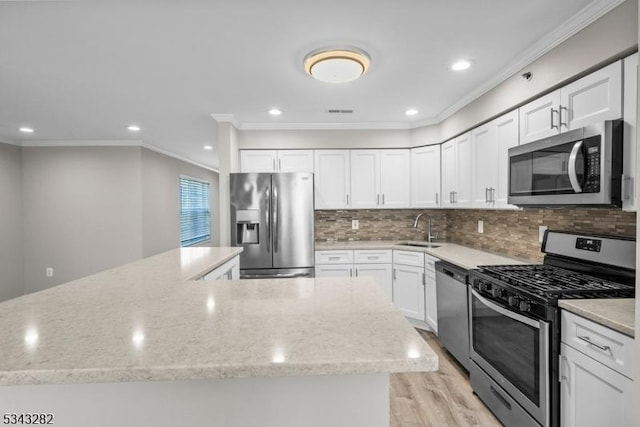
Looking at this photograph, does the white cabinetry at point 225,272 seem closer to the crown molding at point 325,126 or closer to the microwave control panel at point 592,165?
the crown molding at point 325,126

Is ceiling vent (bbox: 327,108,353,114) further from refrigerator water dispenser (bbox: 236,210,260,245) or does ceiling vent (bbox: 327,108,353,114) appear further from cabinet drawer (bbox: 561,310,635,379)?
cabinet drawer (bbox: 561,310,635,379)

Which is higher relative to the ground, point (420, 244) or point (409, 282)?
point (420, 244)

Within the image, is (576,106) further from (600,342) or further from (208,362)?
(208,362)

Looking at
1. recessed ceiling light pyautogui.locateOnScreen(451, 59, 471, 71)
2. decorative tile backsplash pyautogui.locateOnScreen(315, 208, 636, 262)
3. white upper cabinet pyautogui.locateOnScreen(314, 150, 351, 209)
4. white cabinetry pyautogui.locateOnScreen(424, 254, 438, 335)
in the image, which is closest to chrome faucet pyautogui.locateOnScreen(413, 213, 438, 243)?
decorative tile backsplash pyautogui.locateOnScreen(315, 208, 636, 262)

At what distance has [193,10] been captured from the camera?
170cm

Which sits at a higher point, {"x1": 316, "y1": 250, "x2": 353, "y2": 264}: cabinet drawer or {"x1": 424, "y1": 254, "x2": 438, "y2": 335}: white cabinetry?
{"x1": 316, "y1": 250, "x2": 353, "y2": 264}: cabinet drawer

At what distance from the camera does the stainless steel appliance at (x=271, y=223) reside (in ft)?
11.7

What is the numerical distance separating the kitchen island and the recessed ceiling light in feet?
6.55

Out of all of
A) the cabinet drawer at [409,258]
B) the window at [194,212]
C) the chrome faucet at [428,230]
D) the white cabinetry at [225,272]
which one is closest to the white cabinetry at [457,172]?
the chrome faucet at [428,230]

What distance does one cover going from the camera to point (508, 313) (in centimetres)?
184

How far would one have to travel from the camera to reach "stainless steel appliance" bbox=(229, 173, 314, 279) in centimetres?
355

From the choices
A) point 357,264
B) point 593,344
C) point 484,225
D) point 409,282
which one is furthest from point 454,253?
point 593,344

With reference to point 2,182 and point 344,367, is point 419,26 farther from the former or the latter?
point 2,182

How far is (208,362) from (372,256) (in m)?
3.10
